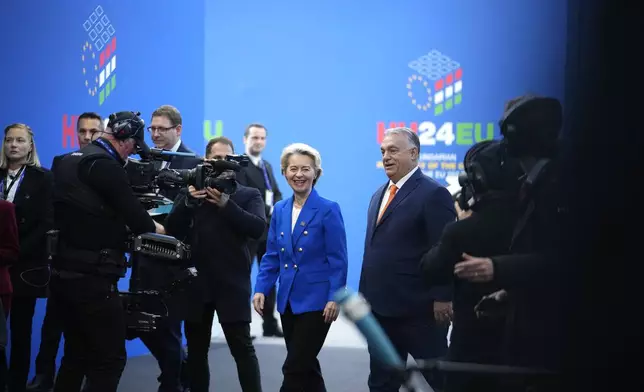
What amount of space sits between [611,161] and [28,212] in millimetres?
4137

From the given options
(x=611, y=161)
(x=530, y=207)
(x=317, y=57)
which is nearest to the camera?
(x=611, y=161)

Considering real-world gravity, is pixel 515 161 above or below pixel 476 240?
→ above

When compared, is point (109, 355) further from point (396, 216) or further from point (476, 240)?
point (476, 240)

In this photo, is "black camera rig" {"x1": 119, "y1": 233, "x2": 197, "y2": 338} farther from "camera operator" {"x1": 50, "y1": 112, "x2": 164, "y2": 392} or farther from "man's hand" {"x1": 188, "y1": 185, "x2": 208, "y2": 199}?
"man's hand" {"x1": 188, "y1": 185, "x2": 208, "y2": 199}

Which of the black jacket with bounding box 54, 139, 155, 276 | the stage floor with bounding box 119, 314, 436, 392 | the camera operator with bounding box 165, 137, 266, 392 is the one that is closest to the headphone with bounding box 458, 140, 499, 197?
the black jacket with bounding box 54, 139, 155, 276

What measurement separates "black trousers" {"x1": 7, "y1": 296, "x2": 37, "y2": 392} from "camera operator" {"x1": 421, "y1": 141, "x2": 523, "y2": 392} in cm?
368

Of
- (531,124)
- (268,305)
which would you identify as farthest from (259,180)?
(531,124)

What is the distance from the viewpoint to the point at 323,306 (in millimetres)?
3578

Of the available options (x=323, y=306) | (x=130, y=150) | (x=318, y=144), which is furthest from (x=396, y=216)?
(x=318, y=144)

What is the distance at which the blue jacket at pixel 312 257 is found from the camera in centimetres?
359

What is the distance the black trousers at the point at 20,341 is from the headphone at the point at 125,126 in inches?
59.5

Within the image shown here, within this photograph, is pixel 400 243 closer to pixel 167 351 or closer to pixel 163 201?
pixel 163 201

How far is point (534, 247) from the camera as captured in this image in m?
1.00

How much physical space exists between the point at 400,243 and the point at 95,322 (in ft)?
4.74
